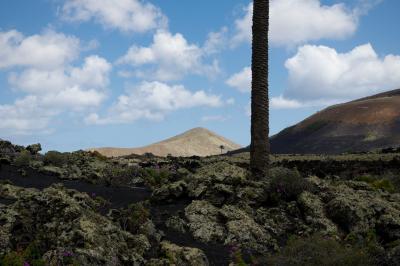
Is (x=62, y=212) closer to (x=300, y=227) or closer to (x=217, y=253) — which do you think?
(x=217, y=253)

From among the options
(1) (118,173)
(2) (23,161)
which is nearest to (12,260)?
(1) (118,173)

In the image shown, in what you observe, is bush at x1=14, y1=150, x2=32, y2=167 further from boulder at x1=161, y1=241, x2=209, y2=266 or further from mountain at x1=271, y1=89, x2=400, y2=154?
mountain at x1=271, y1=89, x2=400, y2=154

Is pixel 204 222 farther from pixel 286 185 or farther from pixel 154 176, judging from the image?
pixel 154 176

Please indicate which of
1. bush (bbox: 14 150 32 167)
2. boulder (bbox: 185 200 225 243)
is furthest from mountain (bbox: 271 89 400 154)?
boulder (bbox: 185 200 225 243)

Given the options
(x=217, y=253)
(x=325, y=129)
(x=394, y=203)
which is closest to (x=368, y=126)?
(x=325, y=129)

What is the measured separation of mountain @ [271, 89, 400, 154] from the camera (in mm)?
71156

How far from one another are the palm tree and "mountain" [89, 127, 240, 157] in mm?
70405

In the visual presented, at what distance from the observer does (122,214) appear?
1194 cm

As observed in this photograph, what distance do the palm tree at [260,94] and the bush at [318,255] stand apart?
19.9 feet

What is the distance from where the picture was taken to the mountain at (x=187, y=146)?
91062mm

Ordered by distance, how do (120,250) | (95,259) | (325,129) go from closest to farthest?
1. (95,259)
2. (120,250)
3. (325,129)

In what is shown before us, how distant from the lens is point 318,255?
10.3m

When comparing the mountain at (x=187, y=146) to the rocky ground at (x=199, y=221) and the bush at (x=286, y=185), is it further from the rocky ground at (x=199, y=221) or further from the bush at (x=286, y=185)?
the bush at (x=286, y=185)

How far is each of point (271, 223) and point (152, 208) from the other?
3.05 m
